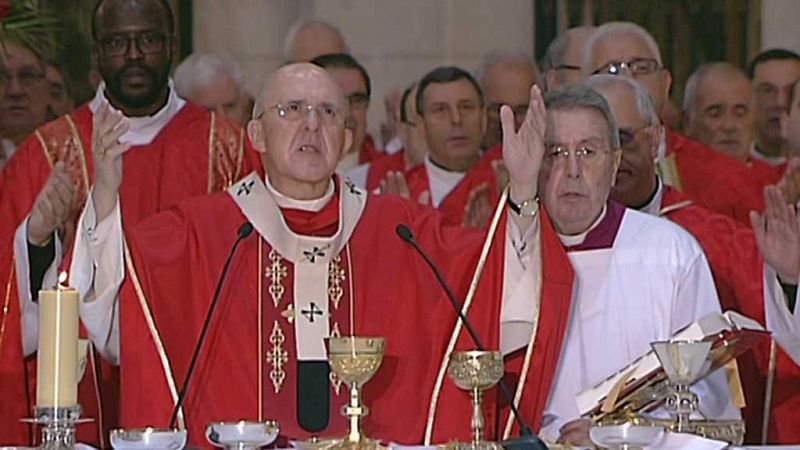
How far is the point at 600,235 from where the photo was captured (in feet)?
21.9

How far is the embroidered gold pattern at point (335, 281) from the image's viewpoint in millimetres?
6469

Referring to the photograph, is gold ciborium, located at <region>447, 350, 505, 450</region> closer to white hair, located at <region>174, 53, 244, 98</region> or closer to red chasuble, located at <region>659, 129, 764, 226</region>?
red chasuble, located at <region>659, 129, 764, 226</region>

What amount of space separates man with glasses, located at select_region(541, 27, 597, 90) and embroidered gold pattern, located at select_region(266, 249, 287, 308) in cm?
233

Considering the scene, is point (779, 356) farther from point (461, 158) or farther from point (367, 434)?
point (461, 158)

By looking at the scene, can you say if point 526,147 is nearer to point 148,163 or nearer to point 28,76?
point 148,163

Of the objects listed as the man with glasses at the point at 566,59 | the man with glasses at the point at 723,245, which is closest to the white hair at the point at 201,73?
the man with glasses at the point at 566,59

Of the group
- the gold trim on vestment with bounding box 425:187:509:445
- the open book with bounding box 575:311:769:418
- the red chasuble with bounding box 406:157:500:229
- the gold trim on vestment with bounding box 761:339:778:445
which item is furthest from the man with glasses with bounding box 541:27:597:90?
the open book with bounding box 575:311:769:418

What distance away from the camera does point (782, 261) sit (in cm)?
650

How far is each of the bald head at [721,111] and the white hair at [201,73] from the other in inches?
82.7

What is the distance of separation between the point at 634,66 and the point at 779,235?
1.76 metres

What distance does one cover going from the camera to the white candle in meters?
4.75

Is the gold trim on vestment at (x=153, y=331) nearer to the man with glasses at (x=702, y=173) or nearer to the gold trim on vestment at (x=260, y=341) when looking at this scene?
the gold trim on vestment at (x=260, y=341)

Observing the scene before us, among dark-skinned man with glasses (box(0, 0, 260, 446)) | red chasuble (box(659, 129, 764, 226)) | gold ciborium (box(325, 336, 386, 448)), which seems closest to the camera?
gold ciborium (box(325, 336, 386, 448))

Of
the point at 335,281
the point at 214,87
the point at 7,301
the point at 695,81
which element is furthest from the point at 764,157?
the point at 7,301
